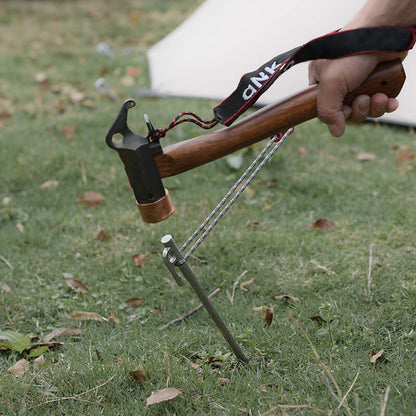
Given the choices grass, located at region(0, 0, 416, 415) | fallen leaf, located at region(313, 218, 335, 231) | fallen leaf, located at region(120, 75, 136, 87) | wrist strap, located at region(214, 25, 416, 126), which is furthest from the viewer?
fallen leaf, located at region(120, 75, 136, 87)

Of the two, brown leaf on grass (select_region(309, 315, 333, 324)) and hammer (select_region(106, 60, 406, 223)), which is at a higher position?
hammer (select_region(106, 60, 406, 223))

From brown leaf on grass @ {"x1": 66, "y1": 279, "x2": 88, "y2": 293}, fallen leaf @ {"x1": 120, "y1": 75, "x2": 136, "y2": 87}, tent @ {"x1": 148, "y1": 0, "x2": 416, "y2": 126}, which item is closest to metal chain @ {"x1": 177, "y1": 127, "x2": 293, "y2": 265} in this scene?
brown leaf on grass @ {"x1": 66, "y1": 279, "x2": 88, "y2": 293}

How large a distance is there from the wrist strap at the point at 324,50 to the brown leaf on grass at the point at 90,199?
5.07 feet

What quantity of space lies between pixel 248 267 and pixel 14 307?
98 cm

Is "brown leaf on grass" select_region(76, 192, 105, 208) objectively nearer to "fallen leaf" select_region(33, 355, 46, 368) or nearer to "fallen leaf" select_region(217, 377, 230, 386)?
"fallen leaf" select_region(33, 355, 46, 368)

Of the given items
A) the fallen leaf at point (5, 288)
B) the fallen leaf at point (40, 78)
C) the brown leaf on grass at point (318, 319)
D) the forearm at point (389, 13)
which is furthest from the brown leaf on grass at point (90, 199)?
the fallen leaf at point (40, 78)

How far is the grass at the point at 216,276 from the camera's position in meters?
1.58

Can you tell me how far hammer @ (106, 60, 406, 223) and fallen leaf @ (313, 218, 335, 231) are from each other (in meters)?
1.10

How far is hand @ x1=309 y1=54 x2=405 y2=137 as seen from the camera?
1355mm

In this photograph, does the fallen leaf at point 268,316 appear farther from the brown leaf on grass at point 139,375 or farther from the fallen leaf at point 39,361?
the fallen leaf at point 39,361

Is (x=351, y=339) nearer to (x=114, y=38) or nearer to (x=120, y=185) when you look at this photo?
(x=120, y=185)

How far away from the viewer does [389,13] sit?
1.36m

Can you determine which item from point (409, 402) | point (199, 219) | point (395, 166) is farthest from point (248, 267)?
point (395, 166)

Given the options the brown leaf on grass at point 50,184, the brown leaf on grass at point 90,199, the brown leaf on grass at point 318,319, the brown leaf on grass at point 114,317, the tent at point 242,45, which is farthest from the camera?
→ the tent at point 242,45
